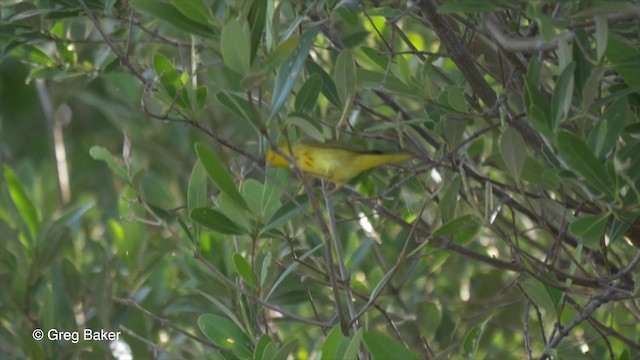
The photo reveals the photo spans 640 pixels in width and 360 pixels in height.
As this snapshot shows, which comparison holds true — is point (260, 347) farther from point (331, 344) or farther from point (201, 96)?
point (201, 96)

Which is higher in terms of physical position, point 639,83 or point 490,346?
point 639,83

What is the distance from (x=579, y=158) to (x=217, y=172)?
0.60 meters

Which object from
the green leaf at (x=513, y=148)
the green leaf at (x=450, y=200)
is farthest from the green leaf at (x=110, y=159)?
the green leaf at (x=513, y=148)

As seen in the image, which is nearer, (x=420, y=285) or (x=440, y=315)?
(x=440, y=315)

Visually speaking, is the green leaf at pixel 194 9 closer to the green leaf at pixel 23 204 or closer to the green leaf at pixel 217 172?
the green leaf at pixel 217 172

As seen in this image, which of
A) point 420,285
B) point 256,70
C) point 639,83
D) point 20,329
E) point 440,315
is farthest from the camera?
point 420,285

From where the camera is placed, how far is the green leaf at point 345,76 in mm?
1686

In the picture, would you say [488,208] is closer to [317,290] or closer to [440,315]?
[317,290]

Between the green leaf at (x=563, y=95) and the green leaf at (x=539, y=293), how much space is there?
0.39 m

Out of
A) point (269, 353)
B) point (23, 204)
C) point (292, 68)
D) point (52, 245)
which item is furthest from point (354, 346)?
point (23, 204)

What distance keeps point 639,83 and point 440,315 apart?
1.46 metres

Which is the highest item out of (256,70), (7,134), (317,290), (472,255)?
(256,70)

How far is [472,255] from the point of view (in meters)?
1.85

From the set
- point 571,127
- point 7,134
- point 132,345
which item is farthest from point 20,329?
point 7,134
